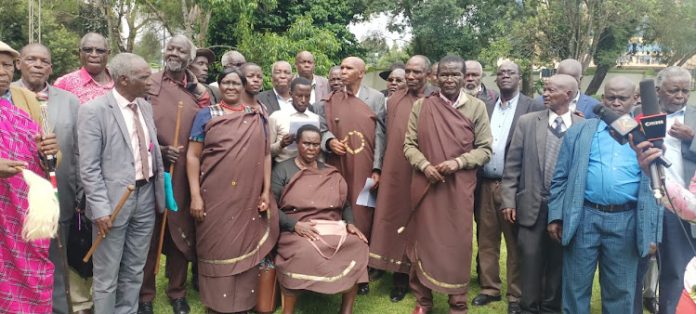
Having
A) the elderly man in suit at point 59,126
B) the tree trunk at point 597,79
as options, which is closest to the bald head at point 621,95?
the elderly man in suit at point 59,126

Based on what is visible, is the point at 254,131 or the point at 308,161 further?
the point at 308,161

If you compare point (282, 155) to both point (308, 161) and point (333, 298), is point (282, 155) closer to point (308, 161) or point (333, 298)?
point (308, 161)

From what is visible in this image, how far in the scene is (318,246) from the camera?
4.40 metres

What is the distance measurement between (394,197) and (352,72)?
128 cm

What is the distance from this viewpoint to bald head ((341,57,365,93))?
5.22 m

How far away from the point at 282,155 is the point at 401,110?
1.18 m

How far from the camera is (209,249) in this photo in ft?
14.5

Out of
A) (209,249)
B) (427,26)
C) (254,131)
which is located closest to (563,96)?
(254,131)

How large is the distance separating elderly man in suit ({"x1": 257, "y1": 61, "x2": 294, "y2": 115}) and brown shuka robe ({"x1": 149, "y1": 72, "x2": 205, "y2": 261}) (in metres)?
0.95

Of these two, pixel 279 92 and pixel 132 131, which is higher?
pixel 279 92

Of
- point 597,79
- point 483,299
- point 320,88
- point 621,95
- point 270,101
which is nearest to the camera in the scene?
point 621,95

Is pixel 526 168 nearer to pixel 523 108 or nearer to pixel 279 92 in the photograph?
pixel 523 108

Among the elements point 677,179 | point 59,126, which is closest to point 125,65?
point 59,126

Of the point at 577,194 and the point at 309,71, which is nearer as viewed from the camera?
the point at 577,194
